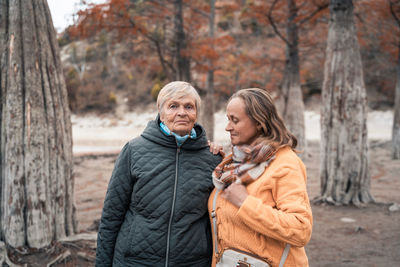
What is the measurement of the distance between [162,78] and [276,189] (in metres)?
30.0

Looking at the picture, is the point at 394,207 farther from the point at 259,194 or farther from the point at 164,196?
the point at 164,196

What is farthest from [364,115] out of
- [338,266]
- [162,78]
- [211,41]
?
[162,78]

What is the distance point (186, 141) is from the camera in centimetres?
199

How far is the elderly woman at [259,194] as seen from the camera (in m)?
1.62

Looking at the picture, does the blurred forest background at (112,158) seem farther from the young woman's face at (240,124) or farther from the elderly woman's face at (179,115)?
the young woman's face at (240,124)

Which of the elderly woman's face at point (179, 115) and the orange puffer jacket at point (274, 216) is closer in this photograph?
the orange puffer jacket at point (274, 216)

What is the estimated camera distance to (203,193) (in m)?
1.97

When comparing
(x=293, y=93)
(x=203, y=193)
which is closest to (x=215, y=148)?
(x=203, y=193)

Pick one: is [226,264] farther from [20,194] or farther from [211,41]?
[211,41]

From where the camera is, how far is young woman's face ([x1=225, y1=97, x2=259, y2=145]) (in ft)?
5.99

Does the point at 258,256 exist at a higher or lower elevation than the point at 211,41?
lower

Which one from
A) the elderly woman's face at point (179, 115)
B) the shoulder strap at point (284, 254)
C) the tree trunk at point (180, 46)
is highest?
the tree trunk at point (180, 46)

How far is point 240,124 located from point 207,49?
1044 cm

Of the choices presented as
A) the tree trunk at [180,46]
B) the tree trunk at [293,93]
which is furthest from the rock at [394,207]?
the tree trunk at [180,46]
